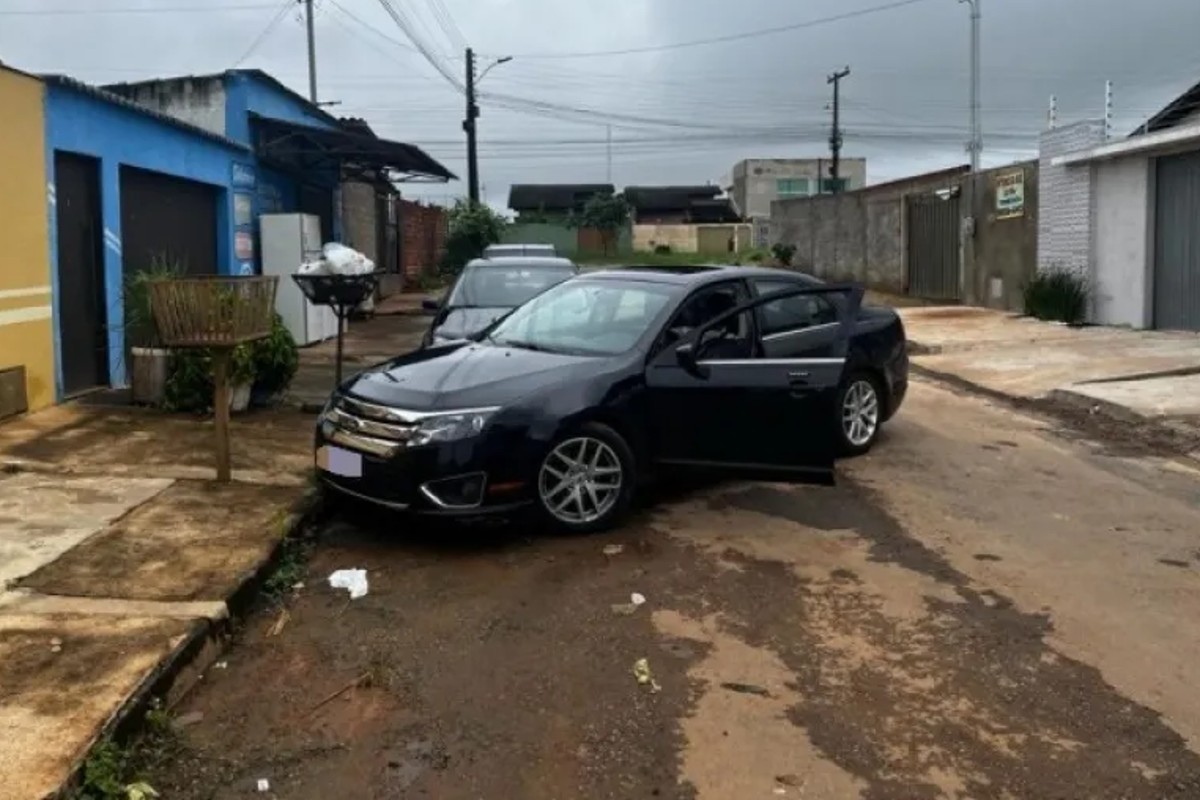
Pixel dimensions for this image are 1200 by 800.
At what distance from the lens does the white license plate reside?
6.54m

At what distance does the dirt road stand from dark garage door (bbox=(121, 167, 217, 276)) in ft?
22.8

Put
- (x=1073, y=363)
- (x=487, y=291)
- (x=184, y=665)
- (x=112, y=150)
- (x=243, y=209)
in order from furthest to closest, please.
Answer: (x=243, y=209), (x=1073, y=363), (x=487, y=291), (x=112, y=150), (x=184, y=665)

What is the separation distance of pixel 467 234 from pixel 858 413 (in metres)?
30.9

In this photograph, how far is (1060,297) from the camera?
18984 millimetres

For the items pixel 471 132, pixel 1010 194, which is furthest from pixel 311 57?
pixel 1010 194

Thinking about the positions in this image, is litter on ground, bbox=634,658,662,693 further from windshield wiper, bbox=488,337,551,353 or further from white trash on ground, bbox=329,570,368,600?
windshield wiper, bbox=488,337,551,353

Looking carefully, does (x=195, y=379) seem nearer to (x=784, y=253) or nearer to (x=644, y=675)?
(x=644, y=675)

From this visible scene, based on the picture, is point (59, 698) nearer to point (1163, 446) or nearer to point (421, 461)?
point (421, 461)

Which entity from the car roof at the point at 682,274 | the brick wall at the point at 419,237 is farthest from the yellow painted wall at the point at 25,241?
the brick wall at the point at 419,237

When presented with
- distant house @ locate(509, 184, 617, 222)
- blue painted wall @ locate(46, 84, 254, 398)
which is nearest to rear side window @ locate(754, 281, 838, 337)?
blue painted wall @ locate(46, 84, 254, 398)

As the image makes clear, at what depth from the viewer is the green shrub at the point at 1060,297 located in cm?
1889

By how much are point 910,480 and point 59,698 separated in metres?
5.84

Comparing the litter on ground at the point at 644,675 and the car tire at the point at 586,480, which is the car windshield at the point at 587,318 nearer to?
the car tire at the point at 586,480

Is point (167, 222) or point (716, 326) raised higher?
point (167, 222)
